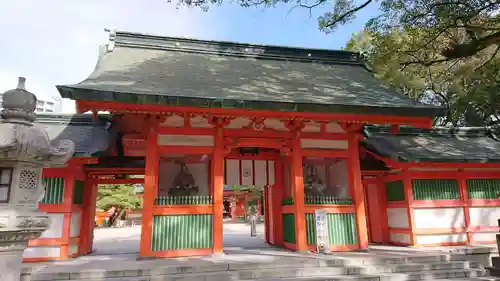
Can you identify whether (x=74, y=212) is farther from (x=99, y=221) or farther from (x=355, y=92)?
(x=99, y=221)

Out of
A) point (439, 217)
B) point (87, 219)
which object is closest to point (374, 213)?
point (439, 217)

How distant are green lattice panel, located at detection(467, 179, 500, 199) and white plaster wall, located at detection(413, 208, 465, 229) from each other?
710 millimetres

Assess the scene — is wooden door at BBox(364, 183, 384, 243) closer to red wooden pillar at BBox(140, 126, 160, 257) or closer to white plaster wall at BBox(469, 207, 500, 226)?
white plaster wall at BBox(469, 207, 500, 226)

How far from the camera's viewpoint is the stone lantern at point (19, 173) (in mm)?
3678

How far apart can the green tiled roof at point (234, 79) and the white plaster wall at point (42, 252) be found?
376 cm

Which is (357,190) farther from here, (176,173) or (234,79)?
(176,173)

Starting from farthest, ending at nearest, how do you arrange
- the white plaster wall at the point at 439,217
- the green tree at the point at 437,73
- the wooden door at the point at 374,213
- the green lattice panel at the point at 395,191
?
1. the green tree at the point at 437,73
2. the wooden door at the point at 374,213
3. the green lattice panel at the point at 395,191
4. the white plaster wall at the point at 439,217

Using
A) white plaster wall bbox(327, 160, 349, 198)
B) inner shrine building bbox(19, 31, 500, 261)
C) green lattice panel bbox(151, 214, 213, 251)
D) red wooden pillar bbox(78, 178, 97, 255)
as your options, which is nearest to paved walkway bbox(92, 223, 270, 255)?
red wooden pillar bbox(78, 178, 97, 255)

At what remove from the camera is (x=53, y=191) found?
7832 millimetres

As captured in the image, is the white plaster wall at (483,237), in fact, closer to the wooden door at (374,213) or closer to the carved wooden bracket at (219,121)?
the wooden door at (374,213)

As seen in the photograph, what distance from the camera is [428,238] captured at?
9.37 m

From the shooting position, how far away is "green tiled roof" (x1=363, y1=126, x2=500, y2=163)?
9.51 m

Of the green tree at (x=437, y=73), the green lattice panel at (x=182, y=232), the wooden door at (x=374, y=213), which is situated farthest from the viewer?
the green tree at (x=437, y=73)

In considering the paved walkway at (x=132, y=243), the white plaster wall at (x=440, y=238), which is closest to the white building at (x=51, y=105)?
the paved walkway at (x=132, y=243)
